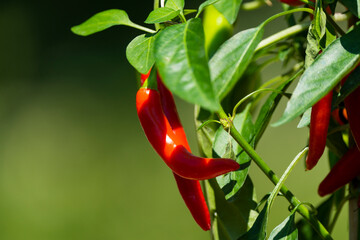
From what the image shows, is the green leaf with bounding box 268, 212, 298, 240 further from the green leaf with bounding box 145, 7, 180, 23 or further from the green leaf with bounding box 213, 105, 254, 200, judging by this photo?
the green leaf with bounding box 145, 7, 180, 23

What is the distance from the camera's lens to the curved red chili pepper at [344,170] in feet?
1.35

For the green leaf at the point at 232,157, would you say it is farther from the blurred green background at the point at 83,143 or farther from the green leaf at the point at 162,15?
the blurred green background at the point at 83,143

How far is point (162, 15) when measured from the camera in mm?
334

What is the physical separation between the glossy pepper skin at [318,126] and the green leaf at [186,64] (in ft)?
0.27

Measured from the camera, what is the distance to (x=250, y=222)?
1.47ft

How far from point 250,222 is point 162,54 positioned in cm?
23

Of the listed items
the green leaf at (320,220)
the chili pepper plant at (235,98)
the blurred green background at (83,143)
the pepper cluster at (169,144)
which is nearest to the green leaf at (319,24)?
the chili pepper plant at (235,98)

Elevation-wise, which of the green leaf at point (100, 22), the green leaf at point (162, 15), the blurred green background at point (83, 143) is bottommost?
the blurred green background at point (83, 143)

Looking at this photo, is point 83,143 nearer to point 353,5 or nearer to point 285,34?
point 285,34

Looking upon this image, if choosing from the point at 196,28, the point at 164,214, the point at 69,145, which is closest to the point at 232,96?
the point at 196,28

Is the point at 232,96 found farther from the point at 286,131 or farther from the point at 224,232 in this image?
the point at 286,131

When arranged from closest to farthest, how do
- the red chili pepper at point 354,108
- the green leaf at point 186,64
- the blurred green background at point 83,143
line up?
the green leaf at point 186,64 < the red chili pepper at point 354,108 < the blurred green background at point 83,143

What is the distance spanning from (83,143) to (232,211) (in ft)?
6.11

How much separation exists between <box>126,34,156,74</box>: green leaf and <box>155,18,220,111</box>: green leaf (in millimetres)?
38
